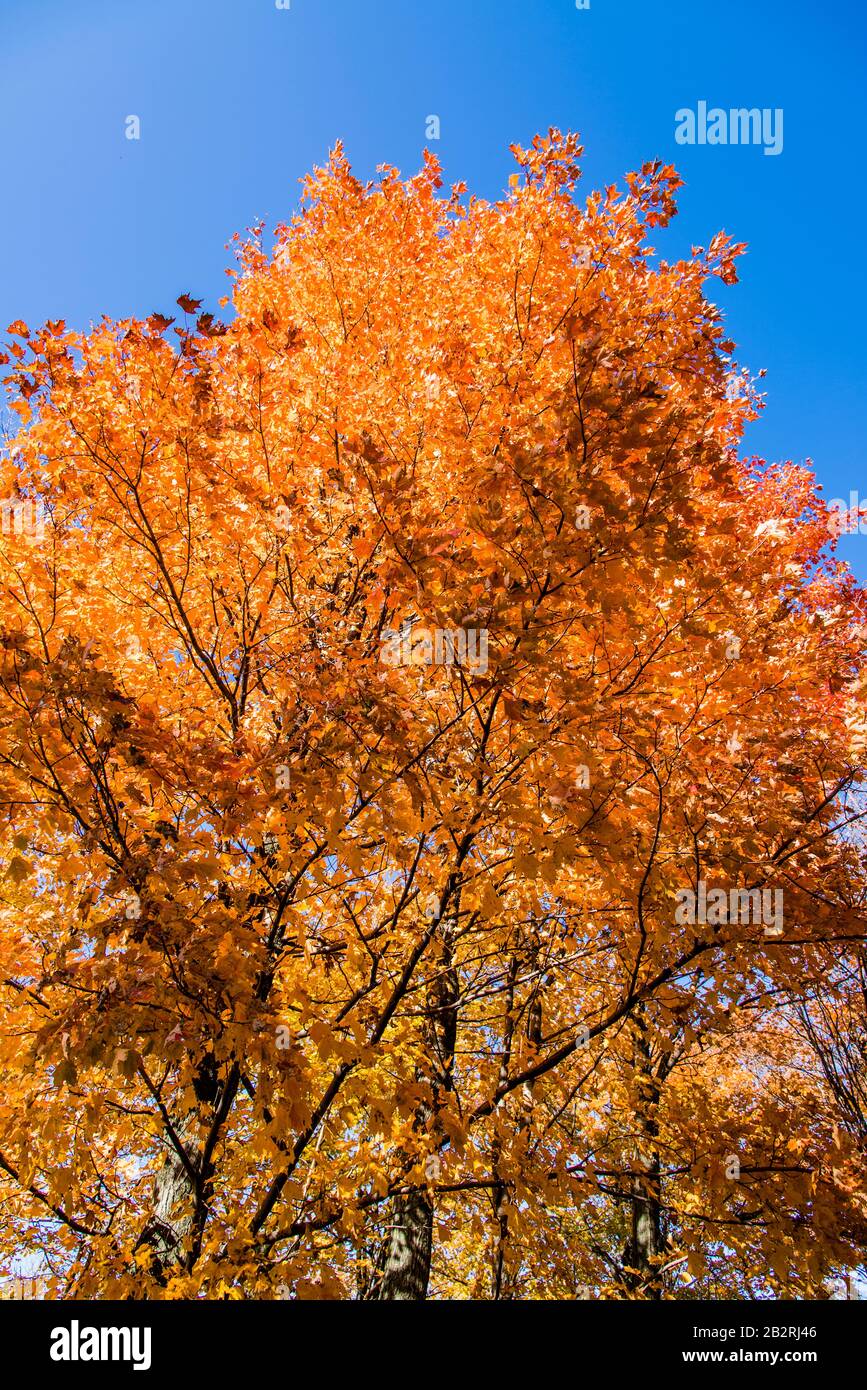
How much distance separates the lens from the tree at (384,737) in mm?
2529

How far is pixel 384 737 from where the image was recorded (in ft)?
8.95

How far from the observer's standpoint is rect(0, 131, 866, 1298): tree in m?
2.53

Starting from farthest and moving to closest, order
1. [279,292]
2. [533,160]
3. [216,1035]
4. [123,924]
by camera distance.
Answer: [279,292] < [533,160] < [216,1035] < [123,924]

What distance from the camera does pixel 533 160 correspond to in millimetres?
4621

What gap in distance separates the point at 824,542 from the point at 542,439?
6.76m

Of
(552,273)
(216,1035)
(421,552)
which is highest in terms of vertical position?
(552,273)

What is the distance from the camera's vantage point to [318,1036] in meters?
2.56
